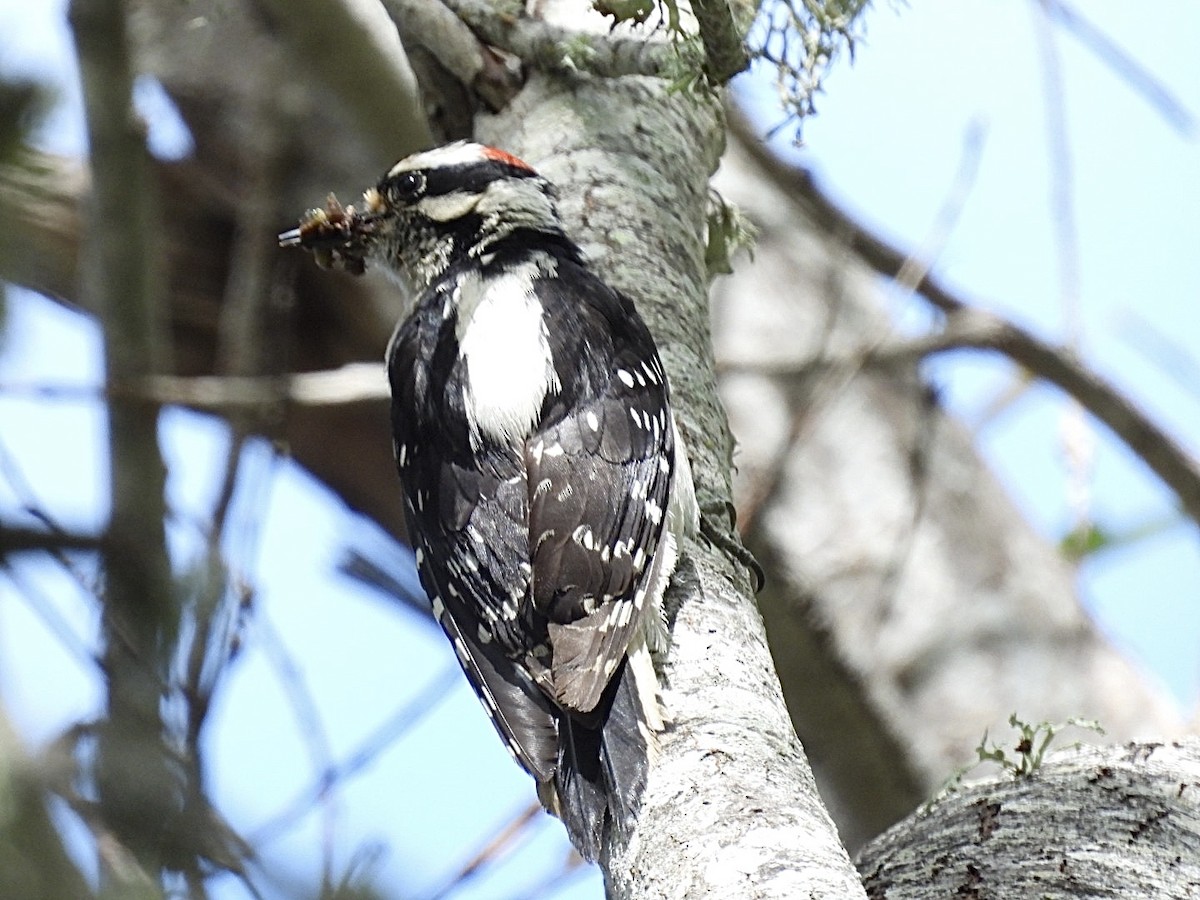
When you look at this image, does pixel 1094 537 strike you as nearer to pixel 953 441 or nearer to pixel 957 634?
pixel 957 634

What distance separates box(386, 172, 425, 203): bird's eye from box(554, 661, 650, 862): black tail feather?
1357mm

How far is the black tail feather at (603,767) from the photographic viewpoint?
1944mm

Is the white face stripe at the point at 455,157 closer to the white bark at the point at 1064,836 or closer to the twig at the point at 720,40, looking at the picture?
the twig at the point at 720,40

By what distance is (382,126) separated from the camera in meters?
4.15

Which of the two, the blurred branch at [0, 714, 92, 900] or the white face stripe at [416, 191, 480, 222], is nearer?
the blurred branch at [0, 714, 92, 900]

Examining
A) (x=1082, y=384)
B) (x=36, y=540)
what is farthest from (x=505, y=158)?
(x=1082, y=384)

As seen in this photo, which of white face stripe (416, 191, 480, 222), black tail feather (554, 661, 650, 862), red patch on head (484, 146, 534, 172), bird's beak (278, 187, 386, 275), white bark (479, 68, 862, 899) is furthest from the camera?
bird's beak (278, 187, 386, 275)

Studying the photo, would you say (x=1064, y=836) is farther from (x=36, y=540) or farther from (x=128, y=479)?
(x=128, y=479)

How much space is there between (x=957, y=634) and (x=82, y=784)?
3.68 metres

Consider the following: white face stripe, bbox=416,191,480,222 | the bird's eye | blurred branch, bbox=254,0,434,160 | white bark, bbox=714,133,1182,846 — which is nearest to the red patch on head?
white face stripe, bbox=416,191,480,222

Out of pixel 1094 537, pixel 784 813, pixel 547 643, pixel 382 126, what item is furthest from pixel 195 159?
pixel 784 813

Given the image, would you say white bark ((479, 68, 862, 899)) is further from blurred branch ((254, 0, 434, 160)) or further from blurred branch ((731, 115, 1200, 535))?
blurred branch ((731, 115, 1200, 535))

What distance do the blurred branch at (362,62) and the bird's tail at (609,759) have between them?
2.22m

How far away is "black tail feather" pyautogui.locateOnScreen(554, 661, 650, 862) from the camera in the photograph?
1944mm
